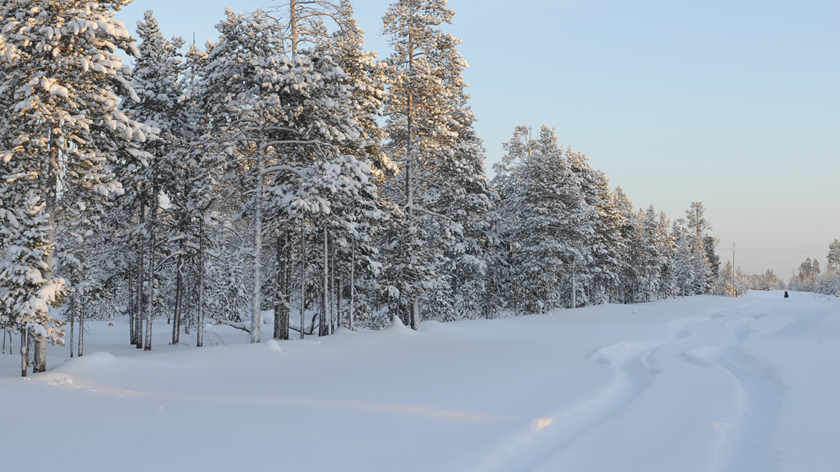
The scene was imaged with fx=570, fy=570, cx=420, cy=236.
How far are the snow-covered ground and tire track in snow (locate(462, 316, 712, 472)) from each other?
32 mm

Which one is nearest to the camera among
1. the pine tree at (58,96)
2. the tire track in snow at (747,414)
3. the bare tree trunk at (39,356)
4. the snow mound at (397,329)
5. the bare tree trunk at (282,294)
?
the tire track in snow at (747,414)

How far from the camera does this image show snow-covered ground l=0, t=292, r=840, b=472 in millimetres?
6969

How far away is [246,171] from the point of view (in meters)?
20.2

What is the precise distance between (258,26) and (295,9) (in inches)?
78.6

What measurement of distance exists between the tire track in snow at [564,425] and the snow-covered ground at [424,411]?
0.10 ft

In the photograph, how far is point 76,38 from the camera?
13484mm

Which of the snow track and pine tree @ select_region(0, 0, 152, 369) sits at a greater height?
pine tree @ select_region(0, 0, 152, 369)

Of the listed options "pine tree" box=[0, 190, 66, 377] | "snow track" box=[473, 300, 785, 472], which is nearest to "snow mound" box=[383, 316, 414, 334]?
"snow track" box=[473, 300, 785, 472]

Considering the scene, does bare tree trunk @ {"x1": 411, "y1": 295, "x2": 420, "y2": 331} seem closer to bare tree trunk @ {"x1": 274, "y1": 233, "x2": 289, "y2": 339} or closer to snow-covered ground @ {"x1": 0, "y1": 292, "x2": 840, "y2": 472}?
bare tree trunk @ {"x1": 274, "y1": 233, "x2": 289, "y2": 339}

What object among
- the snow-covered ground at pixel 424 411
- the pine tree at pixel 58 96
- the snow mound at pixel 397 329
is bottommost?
the snow-covered ground at pixel 424 411

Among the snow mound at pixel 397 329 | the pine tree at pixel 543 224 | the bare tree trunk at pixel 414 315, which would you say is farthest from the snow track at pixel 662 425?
the pine tree at pixel 543 224

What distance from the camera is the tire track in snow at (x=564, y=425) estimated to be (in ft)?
23.2

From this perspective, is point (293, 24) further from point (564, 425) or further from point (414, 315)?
point (564, 425)

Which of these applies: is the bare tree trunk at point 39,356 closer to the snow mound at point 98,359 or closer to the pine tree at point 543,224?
the snow mound at point 98,359
